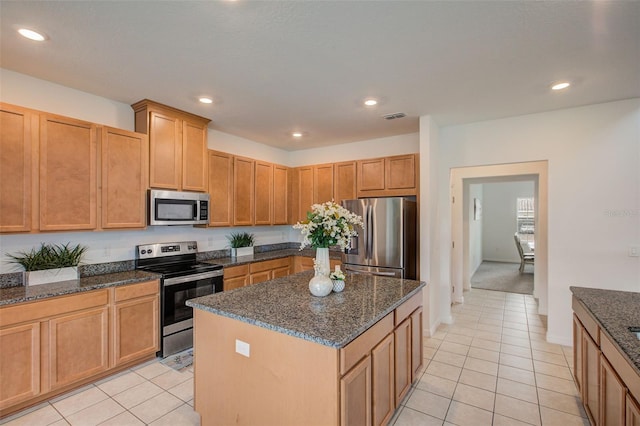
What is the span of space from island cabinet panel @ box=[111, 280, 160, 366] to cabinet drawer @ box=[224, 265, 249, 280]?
86 cm

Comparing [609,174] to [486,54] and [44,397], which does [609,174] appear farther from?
[44,397]

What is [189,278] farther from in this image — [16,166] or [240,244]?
[16,166]

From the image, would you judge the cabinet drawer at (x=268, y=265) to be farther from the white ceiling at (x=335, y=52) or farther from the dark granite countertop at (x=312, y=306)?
the white ceiling at (x=335, y=52)

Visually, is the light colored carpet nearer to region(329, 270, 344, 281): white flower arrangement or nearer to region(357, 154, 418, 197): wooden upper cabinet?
region(357, 154, 418, 197): wooden upper cabinet

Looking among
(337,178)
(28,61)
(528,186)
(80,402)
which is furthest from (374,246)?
(528,186)

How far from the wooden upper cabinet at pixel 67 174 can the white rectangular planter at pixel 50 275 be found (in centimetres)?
37

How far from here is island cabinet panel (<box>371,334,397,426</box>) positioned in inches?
69.9

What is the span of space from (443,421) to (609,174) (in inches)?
122

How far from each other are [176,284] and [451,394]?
9.02 ft

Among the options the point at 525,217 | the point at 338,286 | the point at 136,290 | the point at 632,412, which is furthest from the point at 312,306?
the point at 525,217

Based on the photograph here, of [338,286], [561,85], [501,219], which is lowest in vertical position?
[338,286]

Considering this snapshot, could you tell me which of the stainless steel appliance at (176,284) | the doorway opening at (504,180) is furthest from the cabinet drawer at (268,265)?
the doorway opening at (504,180)

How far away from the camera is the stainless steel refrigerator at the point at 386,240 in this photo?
3621 mm

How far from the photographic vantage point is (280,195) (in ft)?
16.1
